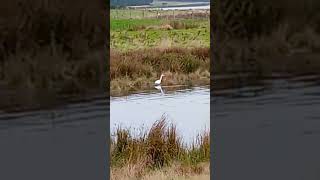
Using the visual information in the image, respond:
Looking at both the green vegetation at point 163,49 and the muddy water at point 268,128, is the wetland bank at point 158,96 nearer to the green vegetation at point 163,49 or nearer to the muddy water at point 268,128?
the green vegetation at point 163,49

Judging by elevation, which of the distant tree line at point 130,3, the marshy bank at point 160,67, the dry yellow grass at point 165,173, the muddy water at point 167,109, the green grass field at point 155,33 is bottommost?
the dry yellow grass at point 165,173

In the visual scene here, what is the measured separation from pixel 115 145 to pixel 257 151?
797 millimetres

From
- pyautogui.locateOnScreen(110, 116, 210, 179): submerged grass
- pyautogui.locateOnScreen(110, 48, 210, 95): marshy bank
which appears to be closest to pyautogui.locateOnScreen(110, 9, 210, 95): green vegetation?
pyautogui.locateOnScreen(110, 48, 210, 95): marshy bank

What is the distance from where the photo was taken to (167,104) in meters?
3.23

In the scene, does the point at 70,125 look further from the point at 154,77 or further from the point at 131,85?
the point at 154,77

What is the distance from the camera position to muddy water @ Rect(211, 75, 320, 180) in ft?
7.09

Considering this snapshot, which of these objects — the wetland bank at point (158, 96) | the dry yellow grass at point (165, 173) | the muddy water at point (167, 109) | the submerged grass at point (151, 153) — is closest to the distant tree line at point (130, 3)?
the wetland bank at point (158, 96)

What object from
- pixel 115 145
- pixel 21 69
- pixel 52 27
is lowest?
pixel 115 145

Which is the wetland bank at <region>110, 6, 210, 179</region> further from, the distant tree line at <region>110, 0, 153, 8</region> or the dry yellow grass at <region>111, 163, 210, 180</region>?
the distant tree line at <region>110, 0, 153, 8</region>

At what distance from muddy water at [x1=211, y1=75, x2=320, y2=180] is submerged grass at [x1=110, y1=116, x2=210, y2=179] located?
1.79 ft

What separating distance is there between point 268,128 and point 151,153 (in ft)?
2.36

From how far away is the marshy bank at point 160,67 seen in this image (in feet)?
10.1

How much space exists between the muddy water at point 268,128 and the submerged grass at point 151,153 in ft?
1.79

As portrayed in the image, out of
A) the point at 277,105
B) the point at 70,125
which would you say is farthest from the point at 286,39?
the point at 70,125
